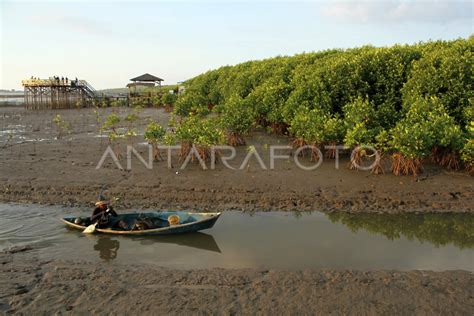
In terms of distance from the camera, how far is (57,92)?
52469mm

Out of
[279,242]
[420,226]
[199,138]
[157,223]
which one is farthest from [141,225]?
[420,226]

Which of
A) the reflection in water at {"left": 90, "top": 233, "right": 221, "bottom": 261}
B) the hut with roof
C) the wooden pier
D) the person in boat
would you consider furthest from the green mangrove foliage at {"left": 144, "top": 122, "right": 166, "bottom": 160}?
the wooden pier

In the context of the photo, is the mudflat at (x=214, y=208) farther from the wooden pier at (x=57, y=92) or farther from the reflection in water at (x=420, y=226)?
the wooden pier at (x=57, y=92)

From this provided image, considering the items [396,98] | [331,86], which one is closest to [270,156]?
[331,86]

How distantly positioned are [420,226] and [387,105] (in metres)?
7.66

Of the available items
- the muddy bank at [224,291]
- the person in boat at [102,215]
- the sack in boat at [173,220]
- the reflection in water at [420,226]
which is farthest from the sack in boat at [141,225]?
the reflection in water at [420,226]

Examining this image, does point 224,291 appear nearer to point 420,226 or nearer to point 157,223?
point 157,223

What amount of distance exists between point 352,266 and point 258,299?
2.53 m

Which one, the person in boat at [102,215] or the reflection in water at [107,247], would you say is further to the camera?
the person in boat at [102,215]

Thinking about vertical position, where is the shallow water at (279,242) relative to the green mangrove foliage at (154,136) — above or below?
below

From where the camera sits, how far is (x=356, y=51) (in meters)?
20.8

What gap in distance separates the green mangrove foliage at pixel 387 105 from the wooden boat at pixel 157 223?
718 cm

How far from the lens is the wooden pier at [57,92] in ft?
168

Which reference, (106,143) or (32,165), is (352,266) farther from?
(106,143)
